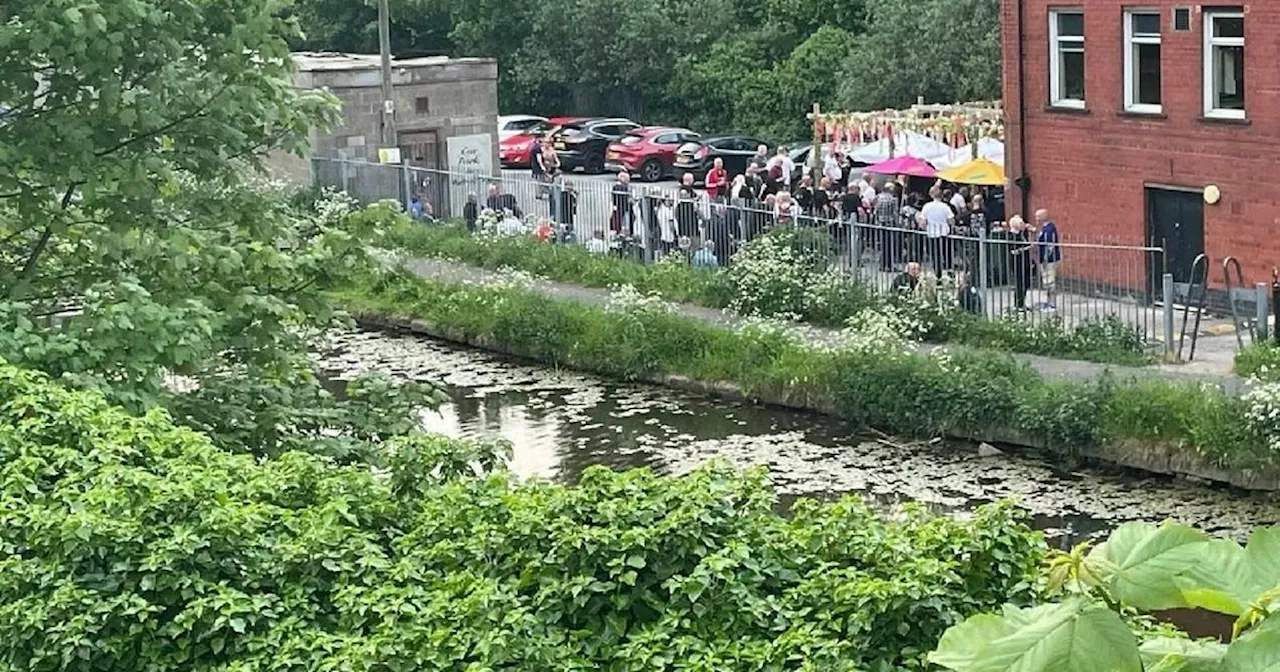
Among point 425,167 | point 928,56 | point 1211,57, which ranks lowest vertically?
point 425,167

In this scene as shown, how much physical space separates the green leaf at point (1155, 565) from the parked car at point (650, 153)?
44268 mm

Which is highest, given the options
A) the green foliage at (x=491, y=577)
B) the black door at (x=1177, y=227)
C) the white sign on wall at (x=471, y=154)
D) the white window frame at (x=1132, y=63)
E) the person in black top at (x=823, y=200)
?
the white window frame at (x=1132, y=63)

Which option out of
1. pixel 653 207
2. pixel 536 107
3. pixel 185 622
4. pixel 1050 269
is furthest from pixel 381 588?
pixel 536 107

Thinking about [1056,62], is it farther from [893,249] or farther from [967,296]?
[967,296]

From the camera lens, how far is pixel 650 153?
47531 mm

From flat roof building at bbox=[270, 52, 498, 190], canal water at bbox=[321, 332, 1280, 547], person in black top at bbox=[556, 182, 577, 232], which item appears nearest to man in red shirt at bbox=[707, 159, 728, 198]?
person in black top at bbox=[556, 182, 577, 232]

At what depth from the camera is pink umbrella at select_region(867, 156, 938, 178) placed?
33.3m

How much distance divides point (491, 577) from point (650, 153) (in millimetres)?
40529

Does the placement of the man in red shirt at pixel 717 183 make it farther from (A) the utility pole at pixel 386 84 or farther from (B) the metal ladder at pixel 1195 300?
(B) the metal ladder at pixel 1195 300

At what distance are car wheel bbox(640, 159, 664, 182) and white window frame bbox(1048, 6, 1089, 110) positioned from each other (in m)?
18.8

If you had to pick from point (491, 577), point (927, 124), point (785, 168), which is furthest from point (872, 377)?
point (491, 577)

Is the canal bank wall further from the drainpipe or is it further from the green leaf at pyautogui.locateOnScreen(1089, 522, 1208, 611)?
the green leaf at pyautogui.locateOnScreen(1089, 522, 1208, 611)

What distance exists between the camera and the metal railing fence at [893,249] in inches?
993

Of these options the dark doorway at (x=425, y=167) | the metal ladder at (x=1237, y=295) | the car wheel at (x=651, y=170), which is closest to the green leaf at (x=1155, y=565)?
the metal ladder at (x=1237, y=295)
